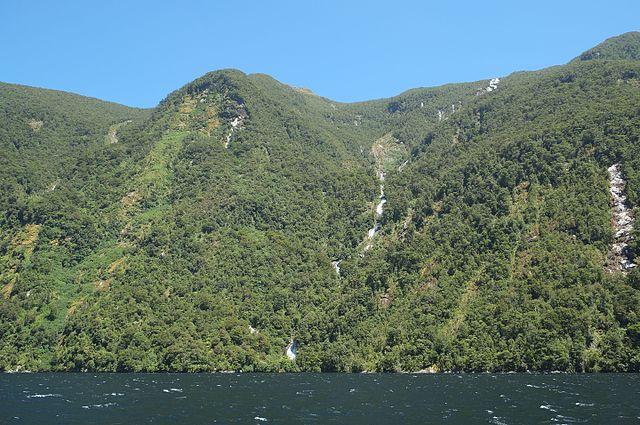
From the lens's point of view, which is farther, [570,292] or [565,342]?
[570,292]

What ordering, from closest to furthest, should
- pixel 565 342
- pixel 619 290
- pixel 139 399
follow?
1. pixel 139 399
2. pixel 565 342
3. pixel 619 290

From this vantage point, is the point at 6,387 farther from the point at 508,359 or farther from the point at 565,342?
the point at 565,342

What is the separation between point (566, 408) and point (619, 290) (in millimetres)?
118389

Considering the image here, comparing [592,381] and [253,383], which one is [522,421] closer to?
[592,381]

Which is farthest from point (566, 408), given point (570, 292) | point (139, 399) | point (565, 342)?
point (570, 292)

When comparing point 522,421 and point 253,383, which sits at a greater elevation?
point 522,421

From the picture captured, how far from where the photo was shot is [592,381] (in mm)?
136250

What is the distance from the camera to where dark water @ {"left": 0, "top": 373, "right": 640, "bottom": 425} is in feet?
277

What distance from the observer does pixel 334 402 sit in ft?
351

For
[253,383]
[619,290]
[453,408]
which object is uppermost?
[619,290]

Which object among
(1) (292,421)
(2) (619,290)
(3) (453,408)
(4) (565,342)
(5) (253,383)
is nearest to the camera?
(1) (292,421)

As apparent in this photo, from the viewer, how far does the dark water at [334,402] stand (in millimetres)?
84312

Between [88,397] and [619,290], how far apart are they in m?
159

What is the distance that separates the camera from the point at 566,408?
89.1 meters
